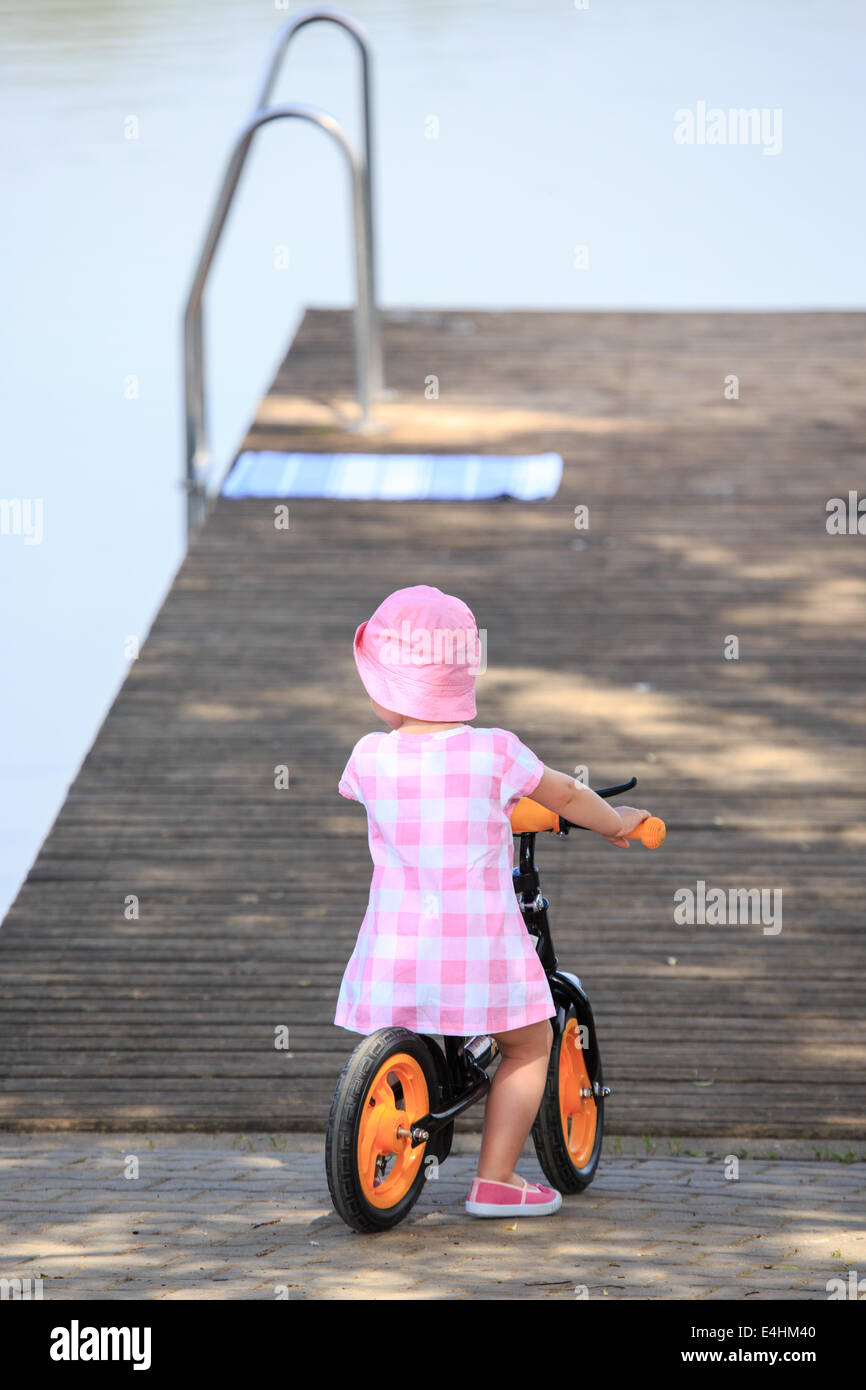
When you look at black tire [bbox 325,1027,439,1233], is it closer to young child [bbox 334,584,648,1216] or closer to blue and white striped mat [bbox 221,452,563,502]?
young child [bbox 334,584,648,1216]

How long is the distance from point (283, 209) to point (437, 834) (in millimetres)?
16484

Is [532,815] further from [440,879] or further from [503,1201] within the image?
[503,1201]

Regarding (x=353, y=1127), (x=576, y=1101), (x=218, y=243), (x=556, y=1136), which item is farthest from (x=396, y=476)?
(x=353, y=1127)

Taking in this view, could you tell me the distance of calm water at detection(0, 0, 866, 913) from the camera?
391 inches

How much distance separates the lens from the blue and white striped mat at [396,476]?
27.7 ft

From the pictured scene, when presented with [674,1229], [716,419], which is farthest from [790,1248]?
[716,419]

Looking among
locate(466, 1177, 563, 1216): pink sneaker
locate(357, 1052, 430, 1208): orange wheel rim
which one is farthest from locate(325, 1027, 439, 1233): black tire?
locate(466, 1177, 563, 1216): pink sneaker

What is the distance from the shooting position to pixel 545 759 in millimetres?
6109

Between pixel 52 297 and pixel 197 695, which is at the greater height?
pixel 52 297

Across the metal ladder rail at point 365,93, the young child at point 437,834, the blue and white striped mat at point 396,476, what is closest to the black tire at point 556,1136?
the young child at point 437,834

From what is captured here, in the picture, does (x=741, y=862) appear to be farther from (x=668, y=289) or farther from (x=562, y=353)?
(x=668, y=289)

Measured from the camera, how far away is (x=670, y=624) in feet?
23.3

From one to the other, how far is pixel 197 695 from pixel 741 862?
2154 mm

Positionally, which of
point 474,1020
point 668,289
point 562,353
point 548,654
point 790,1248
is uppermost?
point 668,289
